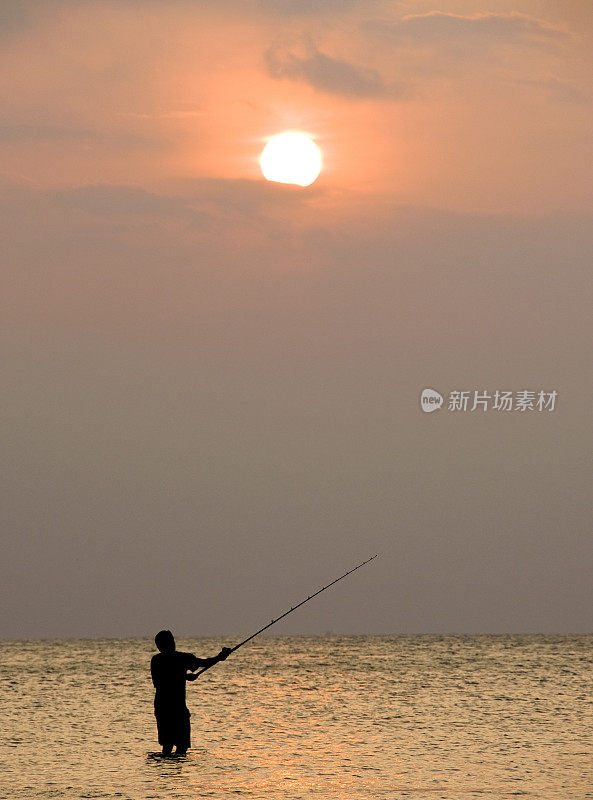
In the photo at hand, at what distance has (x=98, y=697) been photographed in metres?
32.4

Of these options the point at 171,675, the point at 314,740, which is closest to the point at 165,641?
the point at 171,675

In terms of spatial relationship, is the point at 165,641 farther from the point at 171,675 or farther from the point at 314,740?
the point at 314,740

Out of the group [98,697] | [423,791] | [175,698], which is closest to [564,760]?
[423,791]

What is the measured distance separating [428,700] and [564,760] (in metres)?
13.9

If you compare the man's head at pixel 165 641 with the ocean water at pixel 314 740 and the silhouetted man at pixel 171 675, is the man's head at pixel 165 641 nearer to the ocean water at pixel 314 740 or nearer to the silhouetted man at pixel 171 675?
the silhouetted man at pixel 171 675

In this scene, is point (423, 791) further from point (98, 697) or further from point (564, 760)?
point (98, 697)

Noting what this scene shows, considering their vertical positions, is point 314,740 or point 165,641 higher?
point 165,641

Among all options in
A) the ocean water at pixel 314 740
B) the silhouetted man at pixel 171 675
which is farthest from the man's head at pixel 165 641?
the ocean water at pixel 314 740

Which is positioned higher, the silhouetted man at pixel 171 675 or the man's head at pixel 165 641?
the man's head at pixel 165 641

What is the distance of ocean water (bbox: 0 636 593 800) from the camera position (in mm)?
13078

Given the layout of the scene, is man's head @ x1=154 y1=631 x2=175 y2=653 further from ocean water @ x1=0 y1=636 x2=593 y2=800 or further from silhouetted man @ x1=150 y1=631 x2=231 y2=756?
ocean water @ x1=0 y1=636 x2=593 y2=800

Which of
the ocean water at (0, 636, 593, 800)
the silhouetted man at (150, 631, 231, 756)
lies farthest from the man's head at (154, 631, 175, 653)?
the ocean water at (0, 636, 593, 800)

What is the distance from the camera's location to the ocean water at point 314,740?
13078 millimetres

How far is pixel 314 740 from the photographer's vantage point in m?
18.5
